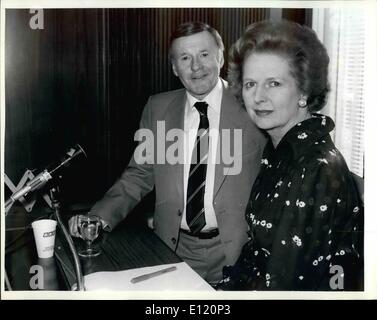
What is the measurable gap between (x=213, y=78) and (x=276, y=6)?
1.18ft

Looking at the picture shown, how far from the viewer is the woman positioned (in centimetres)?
139

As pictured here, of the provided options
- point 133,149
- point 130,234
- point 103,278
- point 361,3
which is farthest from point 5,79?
point 361,3

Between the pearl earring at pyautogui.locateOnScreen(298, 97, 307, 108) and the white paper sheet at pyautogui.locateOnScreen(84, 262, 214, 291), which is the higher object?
the pearl earring at pyautogui.locateOnScreen(298, 97, 307, 108)

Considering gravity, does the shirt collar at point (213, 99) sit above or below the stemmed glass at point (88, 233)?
above

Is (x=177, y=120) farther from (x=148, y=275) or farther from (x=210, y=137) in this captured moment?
(x=148, y=275)

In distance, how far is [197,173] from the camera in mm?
1677

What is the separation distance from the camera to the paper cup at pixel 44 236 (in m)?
1.37

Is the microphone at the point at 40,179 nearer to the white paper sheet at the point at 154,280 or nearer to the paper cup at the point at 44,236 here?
the paper cup at the point at 44,236

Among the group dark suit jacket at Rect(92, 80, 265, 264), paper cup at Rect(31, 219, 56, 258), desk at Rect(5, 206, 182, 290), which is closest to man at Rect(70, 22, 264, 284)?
dark suit jacket at Rect(92, 80, 265, 264)

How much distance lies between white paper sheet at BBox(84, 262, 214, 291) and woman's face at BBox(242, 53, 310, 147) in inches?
24.0

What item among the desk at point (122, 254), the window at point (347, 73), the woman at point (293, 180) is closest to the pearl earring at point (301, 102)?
the woman at point (293, 180)

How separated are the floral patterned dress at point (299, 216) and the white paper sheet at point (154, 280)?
→ 0.97 ft

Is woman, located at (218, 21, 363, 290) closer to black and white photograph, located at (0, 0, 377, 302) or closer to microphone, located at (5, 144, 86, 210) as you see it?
black and white photograph, located at (0, 0, 377, 302)
